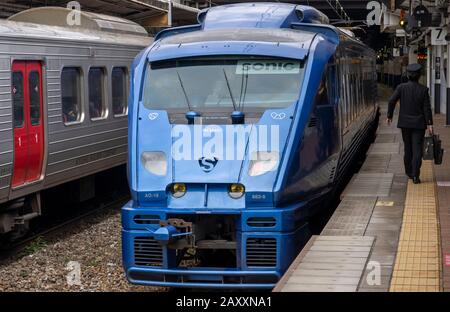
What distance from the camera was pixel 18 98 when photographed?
33.2 feet

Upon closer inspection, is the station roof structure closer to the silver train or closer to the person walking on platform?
the silver train

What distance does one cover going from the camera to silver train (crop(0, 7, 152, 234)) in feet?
32.7

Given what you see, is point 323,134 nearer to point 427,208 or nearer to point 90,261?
point 427,208

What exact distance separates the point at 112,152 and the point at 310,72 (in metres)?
6.17

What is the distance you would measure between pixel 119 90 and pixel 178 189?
22.6 ft

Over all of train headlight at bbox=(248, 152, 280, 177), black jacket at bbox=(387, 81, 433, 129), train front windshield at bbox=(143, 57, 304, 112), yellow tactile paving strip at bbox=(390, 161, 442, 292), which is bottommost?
yellow tactile paving strip at bbox=(390, 161, 442, 292)

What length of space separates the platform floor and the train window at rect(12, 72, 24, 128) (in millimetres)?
4108

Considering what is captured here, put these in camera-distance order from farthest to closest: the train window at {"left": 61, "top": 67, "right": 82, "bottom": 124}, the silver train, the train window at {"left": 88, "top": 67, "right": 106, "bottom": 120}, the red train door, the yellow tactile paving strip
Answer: the train window at {"left": 88, "top": 67, "right": 106, "bottom": 120} < the train window at {"left": 61, "top": 67, "right": 82, "bottom": 124} < the red train door < the silver train < the yellow tactile paving strip

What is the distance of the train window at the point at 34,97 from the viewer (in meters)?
10.5

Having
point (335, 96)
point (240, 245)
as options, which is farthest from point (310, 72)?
point (240, 245)

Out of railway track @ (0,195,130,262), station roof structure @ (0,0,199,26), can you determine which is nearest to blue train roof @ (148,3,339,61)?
railway track @ (0,195,130,262)

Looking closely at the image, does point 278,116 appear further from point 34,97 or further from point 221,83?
point 34,97

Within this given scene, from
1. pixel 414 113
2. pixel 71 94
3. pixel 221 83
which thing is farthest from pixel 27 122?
pixel 414 113
